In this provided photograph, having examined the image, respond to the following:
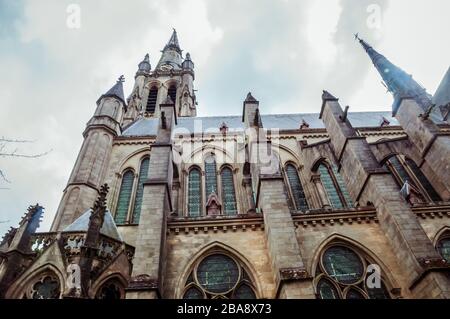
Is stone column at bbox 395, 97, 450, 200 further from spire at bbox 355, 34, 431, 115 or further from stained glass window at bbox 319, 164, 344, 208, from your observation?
stained glass window at bbox 319, 164, 344, 208

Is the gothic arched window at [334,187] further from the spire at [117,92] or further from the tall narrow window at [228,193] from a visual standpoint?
the spire at [117,92]

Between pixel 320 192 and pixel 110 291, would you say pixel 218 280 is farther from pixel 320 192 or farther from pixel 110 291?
pixel 320 192

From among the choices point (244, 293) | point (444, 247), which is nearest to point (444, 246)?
point (444, 247)

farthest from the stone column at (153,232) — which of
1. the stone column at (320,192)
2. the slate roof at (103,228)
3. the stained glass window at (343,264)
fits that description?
the stone column at (320,192)

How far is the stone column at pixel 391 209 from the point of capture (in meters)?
7.21

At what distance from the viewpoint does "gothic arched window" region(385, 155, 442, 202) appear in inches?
560

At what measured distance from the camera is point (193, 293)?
8078 millimetres

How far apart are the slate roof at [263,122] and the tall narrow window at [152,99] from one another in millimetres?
4370

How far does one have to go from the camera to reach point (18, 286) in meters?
7.45

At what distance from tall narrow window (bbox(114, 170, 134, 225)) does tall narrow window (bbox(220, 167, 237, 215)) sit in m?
4.47

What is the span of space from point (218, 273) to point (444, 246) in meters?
6.83

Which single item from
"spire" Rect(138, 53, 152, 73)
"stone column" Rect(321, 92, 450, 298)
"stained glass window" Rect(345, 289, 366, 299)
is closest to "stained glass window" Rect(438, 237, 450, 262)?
"stone column" Rect(321, 92, 450, 298)

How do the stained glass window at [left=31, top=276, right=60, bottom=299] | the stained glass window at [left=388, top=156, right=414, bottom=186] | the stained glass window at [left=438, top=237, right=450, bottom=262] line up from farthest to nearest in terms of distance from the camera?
the stained glass window at [left=388, top=156, right=414, bottom=186] < the stained glass window at [left=438, top=237, right=450, bottom=262] < the stained glass window at [left=31, top=276, right=60, bottom=299]
